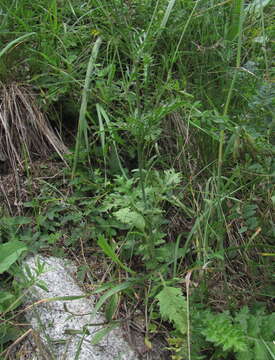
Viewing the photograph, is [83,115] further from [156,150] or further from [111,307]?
[111,307]

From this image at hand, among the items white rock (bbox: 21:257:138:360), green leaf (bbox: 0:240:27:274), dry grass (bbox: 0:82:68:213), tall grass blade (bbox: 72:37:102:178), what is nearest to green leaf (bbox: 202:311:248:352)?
white rock (bbox: 21:257:138:360)

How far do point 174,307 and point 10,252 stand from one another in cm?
63

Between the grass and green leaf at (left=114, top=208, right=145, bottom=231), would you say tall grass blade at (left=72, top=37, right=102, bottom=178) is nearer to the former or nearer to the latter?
the grass

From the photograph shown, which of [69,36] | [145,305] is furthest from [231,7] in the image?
[145,305]

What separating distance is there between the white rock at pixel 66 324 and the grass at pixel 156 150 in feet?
0.32

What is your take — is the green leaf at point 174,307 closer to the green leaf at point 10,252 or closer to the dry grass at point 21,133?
the green leaf at point 10,252

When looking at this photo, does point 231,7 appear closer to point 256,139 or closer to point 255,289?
point 256,139

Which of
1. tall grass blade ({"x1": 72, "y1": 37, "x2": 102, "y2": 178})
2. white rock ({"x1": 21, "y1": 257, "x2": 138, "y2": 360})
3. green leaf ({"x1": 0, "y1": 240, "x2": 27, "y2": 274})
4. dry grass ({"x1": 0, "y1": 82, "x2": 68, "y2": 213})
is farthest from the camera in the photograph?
dry grass ({"x1": 0, "y1": 82, "x2": 68, "y2": 213})

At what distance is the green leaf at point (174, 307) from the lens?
52.5 inches

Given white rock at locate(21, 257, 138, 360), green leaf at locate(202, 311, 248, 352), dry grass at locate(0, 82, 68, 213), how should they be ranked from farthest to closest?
dry grass at locate(0, 82, 68, 213), white rock at locate(21, 257, 138, 360), green leaf at locate(202, 311, 248, 352)

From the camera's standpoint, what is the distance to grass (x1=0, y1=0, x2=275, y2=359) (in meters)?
1.50

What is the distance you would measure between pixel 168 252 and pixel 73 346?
45 cm

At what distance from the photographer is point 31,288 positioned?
1582 millimetres

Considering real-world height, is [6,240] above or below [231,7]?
below
